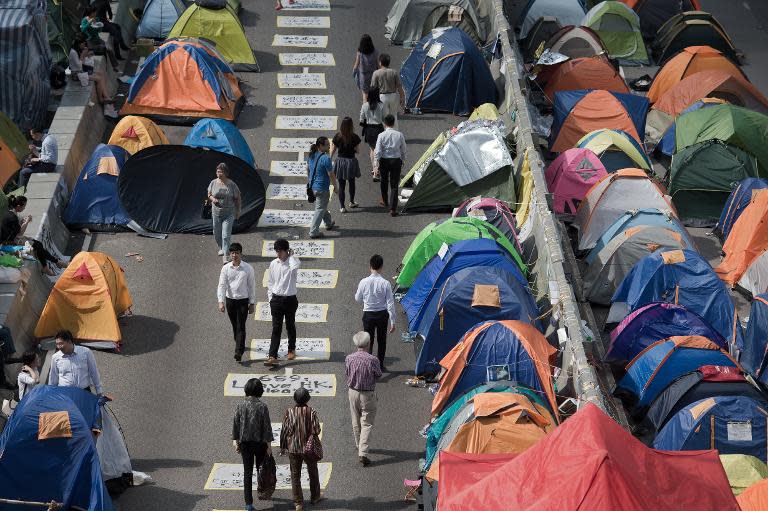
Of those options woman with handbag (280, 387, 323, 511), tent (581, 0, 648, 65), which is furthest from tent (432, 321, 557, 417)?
tent (581, 0, 648, 65)

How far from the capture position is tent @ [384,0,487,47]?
30.5 metres

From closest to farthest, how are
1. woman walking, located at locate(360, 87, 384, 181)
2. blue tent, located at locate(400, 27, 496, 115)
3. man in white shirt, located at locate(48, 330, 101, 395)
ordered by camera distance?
man in white shirt, located at locate(48, 330, 101, 395) < woman walking, located at locate(360, 87, 384, 181) < blue tent, located at locate(400, 27, 496, 115)

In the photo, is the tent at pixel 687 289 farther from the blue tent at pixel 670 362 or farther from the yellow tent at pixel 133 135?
the yellow tent at pixel 133 135

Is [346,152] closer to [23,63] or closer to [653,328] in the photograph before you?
[653,328]

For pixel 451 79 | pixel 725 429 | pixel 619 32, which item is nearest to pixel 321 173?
pixel 451 79

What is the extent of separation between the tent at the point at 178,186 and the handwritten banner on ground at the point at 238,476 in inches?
259

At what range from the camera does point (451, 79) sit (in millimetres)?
28172

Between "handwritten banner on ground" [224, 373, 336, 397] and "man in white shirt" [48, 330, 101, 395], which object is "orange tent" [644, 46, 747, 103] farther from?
"man in white shirt" [48, 330, 101, 395]

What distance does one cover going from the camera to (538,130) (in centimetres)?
2927

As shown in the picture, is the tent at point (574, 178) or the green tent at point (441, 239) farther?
the tent at point (574, 178)

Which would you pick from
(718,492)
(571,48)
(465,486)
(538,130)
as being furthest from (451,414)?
(571,48)

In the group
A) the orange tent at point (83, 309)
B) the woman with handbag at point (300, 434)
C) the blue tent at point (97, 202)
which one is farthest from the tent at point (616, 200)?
the woman with handbag at point (300, 434)

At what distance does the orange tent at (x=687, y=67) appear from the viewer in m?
31.2

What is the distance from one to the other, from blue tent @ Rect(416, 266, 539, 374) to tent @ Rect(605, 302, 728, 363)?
1918mm
